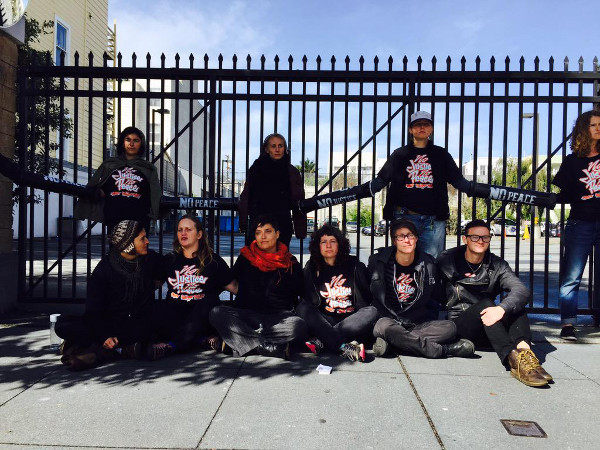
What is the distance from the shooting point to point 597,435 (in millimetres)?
2766

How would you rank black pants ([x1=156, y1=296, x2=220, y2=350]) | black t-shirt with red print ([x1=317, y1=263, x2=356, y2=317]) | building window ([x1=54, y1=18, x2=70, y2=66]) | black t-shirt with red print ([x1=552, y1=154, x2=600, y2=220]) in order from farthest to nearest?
building window ([x1=54, y1=18, x2=70, y2=66]) < black t-shirt with red print ([x1=552, y1=154, x2=600, y2=220]) < black t-shirt with red print ([x1=317, y1=263, x2=356, y2=317]) < black pants ([x1=156, y1=296, x2=220, y2=350])

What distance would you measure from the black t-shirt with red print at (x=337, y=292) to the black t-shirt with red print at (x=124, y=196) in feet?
6.89

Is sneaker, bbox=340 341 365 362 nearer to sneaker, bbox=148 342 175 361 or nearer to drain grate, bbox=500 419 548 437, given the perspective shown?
drain grate, bbox=500 419 548 437

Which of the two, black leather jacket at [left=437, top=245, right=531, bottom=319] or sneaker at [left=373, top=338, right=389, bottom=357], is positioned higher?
black leather jacket at [left=437, top=245, right=531, bottom=319]

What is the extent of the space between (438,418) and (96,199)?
400 centimetres

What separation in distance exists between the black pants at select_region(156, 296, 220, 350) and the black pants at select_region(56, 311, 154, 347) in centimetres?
12

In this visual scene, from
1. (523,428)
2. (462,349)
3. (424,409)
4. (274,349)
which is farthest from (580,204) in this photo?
(274,349)

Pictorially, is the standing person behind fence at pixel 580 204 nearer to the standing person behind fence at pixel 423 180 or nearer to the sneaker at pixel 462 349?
the standing person behind fence at pixel 423 180

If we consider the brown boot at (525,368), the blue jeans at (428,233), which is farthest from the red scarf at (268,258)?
the brown boot at (525,368)

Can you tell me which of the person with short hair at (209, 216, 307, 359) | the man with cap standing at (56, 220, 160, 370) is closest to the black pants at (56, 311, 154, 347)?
the man with cap standing at (56, 220, 160, 370)

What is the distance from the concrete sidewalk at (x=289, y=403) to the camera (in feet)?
8.82

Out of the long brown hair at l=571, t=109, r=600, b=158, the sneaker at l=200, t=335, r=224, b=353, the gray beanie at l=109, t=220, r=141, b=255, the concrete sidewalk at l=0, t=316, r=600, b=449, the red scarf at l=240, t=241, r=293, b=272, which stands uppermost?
the long brown hair at l=571, t=109, r=600, b=158

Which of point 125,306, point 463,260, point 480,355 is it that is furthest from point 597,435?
point 125,306

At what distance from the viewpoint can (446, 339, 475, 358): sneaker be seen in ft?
13.9
